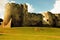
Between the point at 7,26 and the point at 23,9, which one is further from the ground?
the point at 23,9

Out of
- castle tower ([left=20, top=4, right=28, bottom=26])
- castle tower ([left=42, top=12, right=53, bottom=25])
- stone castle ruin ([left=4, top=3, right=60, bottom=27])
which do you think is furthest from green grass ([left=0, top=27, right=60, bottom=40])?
castle tower ([left=42, top=12, right=53, bottom=25])

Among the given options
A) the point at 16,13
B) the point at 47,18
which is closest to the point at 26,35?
the point at 16,13

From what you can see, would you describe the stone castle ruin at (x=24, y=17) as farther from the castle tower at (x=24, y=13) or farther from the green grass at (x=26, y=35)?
the green grass at (x=26, y=35)

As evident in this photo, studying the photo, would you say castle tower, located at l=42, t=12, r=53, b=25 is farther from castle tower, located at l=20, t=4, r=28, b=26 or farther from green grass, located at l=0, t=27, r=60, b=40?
green grass, located at l=0, t=27, r=60, b=40

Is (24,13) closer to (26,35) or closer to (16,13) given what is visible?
(16,13)

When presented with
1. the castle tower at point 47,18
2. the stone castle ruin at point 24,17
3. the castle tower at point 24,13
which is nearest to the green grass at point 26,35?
the stone castle ruin at point 24,17

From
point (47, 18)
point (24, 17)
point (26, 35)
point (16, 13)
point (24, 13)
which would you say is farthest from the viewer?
point (47, 18)

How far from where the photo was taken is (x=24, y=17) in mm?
15633

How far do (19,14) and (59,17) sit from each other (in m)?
4.52

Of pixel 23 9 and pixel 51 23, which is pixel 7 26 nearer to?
pixel 23 9

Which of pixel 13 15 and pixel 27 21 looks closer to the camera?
pixel 13 15

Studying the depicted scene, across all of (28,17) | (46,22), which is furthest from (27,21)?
(46,22)

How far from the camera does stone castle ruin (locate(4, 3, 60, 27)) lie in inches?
570

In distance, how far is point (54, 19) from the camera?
1742 cm
